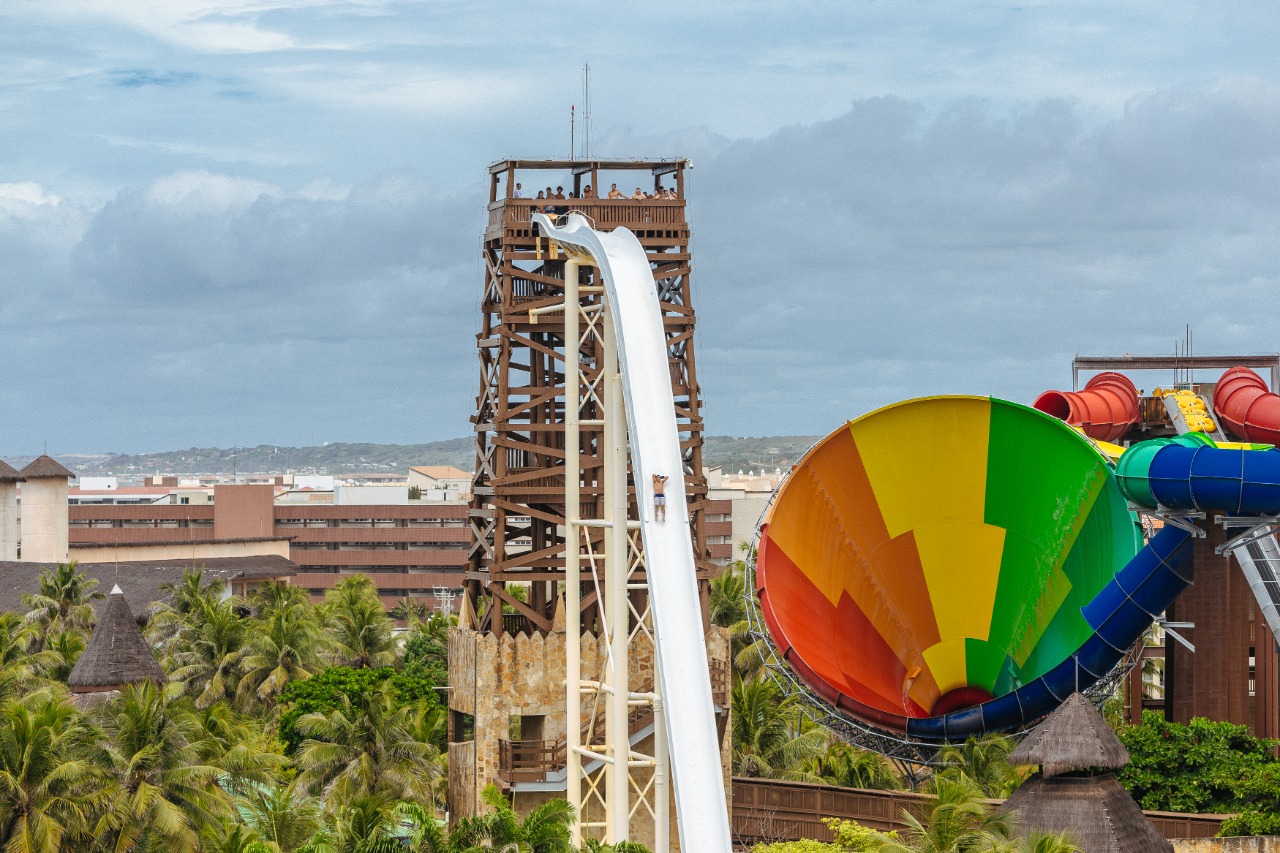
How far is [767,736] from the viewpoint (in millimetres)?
44406

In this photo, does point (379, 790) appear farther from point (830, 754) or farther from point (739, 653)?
point (739, 653)

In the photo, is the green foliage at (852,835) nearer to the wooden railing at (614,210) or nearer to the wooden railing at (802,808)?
the wooden railing at (802,808)

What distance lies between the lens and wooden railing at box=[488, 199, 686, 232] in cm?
3728

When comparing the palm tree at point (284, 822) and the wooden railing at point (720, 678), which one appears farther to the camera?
the wooden railing at point (720, 678)

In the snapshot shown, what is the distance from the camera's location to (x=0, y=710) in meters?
33.8

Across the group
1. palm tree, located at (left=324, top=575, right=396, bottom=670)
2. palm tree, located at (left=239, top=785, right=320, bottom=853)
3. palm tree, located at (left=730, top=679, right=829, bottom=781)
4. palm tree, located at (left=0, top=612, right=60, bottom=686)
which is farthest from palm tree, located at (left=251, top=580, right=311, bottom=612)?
palm tree, located at (left=239, top=785, right=320, bottom=853)

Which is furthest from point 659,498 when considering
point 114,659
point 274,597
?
point 274,597

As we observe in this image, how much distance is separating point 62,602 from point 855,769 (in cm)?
3685

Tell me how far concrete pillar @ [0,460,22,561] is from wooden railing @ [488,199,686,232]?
67.2m

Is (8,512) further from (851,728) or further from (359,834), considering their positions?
(359,834)

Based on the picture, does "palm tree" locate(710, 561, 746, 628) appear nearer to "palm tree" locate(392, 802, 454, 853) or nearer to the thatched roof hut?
the thatched roof hut

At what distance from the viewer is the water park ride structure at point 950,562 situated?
125ft

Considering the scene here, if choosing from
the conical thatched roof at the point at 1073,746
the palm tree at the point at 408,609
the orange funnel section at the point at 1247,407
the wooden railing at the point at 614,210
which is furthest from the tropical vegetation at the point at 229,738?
the palm tree at the point at 408,609

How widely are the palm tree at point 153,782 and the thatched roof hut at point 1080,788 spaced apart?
43.9 ft
